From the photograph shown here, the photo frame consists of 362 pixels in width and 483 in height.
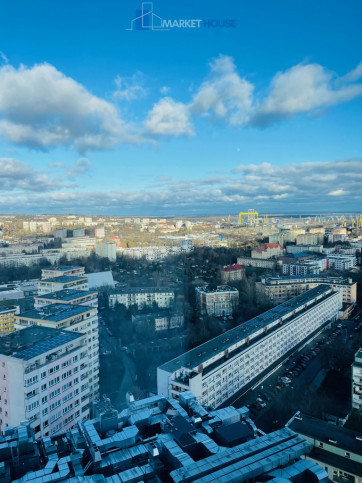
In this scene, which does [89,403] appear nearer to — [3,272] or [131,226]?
[131,226]

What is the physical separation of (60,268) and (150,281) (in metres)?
2.20

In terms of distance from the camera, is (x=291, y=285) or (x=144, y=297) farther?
(x=291, y=285)

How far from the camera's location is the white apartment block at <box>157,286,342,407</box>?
3.89 meters

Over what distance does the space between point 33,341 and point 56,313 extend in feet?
3.20

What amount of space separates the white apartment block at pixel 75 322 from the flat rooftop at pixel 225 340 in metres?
0.87

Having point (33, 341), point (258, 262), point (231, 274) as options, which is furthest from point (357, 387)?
point (258, 262)

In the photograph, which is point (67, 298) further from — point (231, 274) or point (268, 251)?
point (268, 251)

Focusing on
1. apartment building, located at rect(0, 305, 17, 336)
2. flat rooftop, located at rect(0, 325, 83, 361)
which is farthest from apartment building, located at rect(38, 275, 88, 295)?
flat rooftop, located at rect(0, 325, 83, 361)

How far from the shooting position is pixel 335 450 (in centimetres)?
A: 257

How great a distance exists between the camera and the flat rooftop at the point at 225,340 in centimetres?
407

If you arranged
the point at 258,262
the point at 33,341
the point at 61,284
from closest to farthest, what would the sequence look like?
the point at 33,341 → the point at 61,284 → the point at 258,262

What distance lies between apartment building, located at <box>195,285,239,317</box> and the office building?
15.8ft

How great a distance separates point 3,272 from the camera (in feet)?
32.0

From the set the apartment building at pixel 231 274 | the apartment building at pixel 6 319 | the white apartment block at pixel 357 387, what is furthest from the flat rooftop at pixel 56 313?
the apartment building at pixel 231 274
